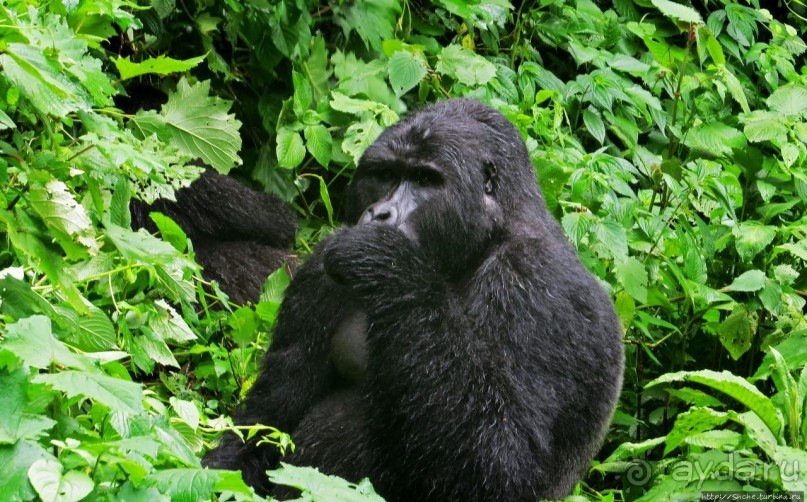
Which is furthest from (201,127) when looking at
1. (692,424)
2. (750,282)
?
(750,282)

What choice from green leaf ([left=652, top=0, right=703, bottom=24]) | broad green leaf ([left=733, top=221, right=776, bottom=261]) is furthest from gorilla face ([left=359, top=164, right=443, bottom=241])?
green leaf ([left=652, top=0, right=703, bottom=24])

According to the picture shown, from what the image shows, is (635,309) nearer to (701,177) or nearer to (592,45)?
(701,177)

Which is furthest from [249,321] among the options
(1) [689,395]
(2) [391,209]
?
(1) [689,395]

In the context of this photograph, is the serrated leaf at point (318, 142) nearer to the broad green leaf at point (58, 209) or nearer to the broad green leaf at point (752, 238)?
the broad green leaf at point (752, 238)

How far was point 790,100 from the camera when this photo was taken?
6.30 metres

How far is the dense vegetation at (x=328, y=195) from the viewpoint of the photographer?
2383mm

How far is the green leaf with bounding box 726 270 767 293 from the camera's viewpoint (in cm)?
506

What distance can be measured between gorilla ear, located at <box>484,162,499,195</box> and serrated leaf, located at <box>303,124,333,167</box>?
1.63 metres

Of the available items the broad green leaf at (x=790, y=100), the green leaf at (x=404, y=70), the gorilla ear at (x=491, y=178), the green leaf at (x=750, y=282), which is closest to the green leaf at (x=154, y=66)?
the gorilla ear at (x=491, y=178)

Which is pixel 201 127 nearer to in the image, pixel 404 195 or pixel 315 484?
pixel 404 195

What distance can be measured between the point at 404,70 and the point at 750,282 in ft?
6.37

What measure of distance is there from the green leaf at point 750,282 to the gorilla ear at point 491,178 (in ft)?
5.44

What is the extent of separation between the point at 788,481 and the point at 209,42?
3.79 meters

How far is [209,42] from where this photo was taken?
19.6 feet
